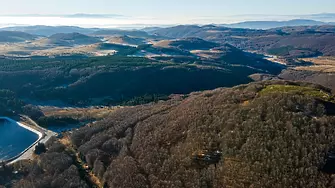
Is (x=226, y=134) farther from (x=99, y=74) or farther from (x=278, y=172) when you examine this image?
(x=99, y=74)

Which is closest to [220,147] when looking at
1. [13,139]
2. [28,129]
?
[13,139]

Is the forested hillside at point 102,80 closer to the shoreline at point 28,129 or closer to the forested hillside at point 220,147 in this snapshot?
the shoreline at point 28,129

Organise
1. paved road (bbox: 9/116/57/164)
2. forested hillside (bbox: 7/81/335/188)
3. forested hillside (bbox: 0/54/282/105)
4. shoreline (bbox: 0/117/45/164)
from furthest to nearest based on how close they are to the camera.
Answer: forested hillside (bbox: 0/54/282/105) < paved road (bbox: 9/116/57/164) < shoreline (bbox: 0/117/45/164) < forested hillside (bbox: 7/81/335/188)

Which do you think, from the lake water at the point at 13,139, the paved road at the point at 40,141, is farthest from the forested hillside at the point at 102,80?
the lake water at the point at 13,139

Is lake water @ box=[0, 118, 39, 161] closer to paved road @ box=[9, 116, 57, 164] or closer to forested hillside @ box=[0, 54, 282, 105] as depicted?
paved road @ box=[9, 116, 57, 164]

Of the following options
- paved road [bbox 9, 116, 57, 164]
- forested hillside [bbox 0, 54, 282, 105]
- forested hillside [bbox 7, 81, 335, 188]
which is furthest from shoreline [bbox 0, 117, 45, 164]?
forested hillside [bbox 0, 54, 282, 105]

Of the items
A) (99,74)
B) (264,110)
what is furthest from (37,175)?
(99,74)
